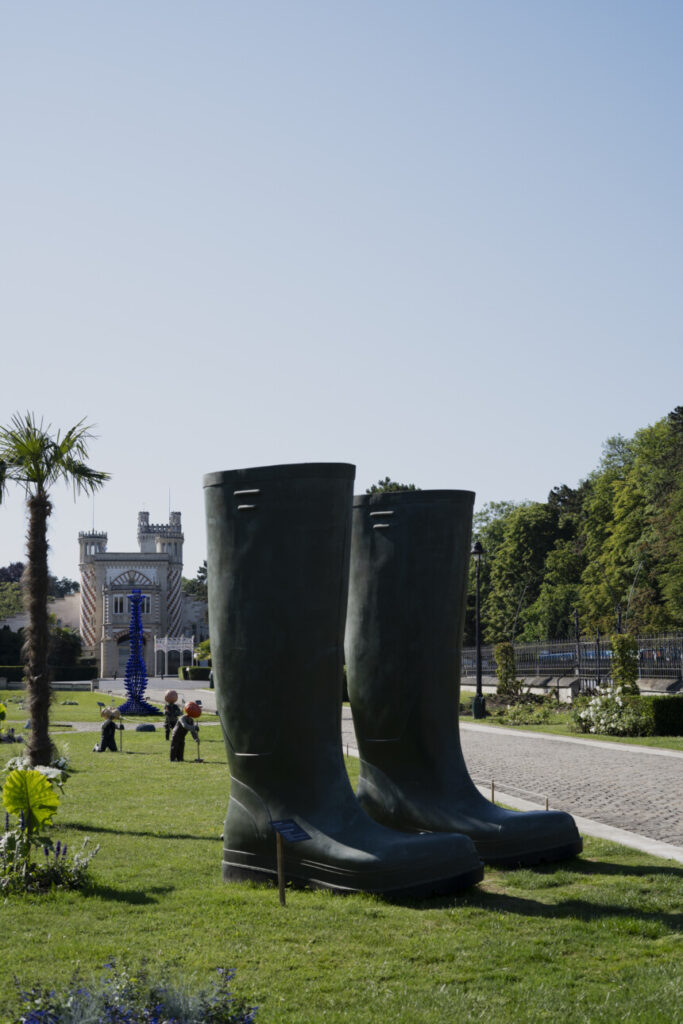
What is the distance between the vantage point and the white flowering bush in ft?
75.4

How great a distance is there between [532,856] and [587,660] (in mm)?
30010

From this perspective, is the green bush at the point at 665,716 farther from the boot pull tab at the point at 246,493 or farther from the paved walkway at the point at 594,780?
the boot pull tab at the point at 246,493

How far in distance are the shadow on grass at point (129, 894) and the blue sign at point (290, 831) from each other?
90cm

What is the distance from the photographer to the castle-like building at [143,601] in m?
92.2

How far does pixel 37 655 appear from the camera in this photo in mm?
12672

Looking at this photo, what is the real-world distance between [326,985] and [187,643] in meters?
86.2

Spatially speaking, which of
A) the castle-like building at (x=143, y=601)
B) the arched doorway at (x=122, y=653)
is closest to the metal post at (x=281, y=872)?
the castle-like building at (x=143, y=601)

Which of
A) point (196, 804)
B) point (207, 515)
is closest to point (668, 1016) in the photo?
point (207, 515)

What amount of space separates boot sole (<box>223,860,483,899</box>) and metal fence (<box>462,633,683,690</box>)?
76.8 feet

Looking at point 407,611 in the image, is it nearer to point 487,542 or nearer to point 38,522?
point 38,522

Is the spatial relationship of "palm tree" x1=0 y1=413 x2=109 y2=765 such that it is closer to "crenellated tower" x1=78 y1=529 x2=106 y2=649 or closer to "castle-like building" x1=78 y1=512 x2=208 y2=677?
"castle-like building" x1=78 y1=512 x2=208 y2=677

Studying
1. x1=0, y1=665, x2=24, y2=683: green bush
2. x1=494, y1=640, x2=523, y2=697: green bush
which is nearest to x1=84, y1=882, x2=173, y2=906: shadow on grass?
x1=494, y1=640, x2=523, y2=697: green bush

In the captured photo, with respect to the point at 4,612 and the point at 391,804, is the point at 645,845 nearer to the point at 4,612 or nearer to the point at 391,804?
the point at 391,804

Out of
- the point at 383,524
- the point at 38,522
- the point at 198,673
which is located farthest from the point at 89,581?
the point at 383,524
